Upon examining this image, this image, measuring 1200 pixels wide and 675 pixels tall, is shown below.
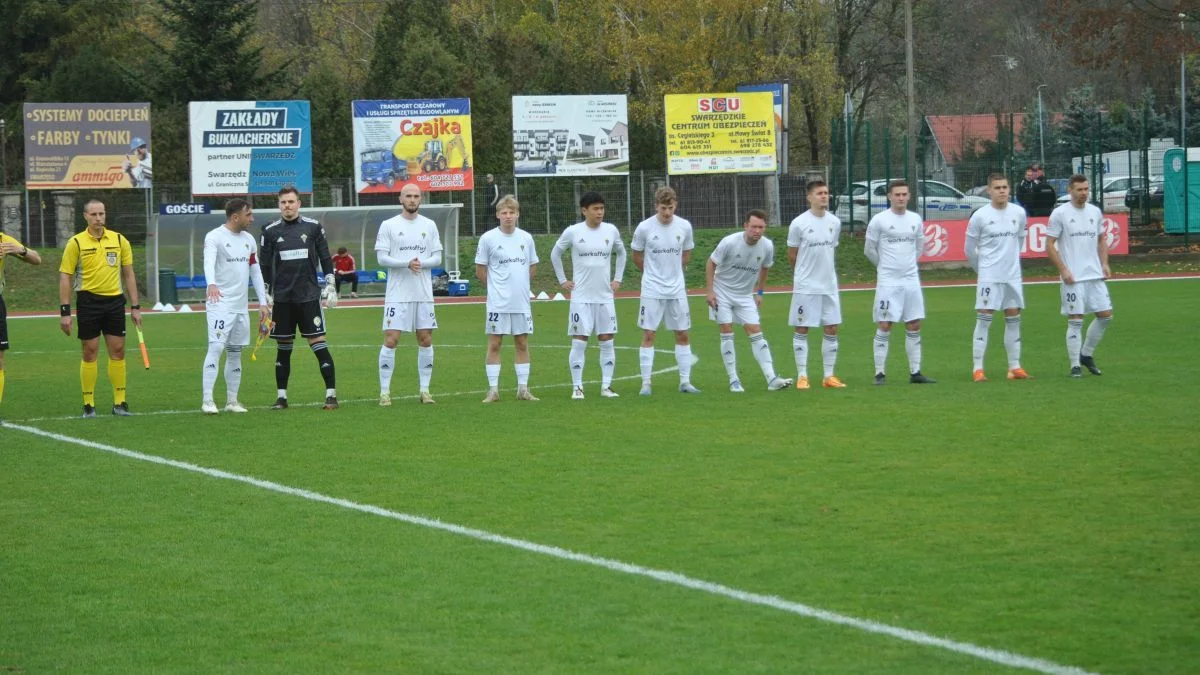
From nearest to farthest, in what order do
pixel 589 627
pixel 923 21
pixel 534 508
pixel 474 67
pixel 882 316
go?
1. pixel 589 627
2. pixel 534 508
3. pixel 882 316
4. pixel 474 67
5. pixel 923 21

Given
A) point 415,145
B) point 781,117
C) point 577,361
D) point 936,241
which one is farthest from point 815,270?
point 781,117

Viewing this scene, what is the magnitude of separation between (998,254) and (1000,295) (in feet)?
1.49

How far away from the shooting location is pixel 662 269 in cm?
1581

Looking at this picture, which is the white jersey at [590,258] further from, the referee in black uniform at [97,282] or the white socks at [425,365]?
the referee in black uniform at [97,282]

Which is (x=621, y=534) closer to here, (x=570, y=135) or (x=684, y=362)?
(x=684, y=362)

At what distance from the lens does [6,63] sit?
62750 mm

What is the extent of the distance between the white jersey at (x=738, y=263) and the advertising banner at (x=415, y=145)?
31753 millimetres

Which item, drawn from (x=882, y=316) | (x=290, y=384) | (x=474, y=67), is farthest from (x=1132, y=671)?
(x=474, y=67)

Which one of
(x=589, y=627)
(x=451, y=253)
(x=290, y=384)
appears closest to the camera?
(x=589, y=627)

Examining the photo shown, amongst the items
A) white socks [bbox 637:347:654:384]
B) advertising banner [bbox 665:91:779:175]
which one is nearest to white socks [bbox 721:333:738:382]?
white socks [bbox 637:347:654:384]

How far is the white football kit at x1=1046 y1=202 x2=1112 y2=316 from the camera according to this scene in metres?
16.6

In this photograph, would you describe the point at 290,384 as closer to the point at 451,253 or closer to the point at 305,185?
the point at 451,253

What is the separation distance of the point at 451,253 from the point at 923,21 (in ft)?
105

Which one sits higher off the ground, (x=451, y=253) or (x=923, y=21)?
(x=923, y=21)
